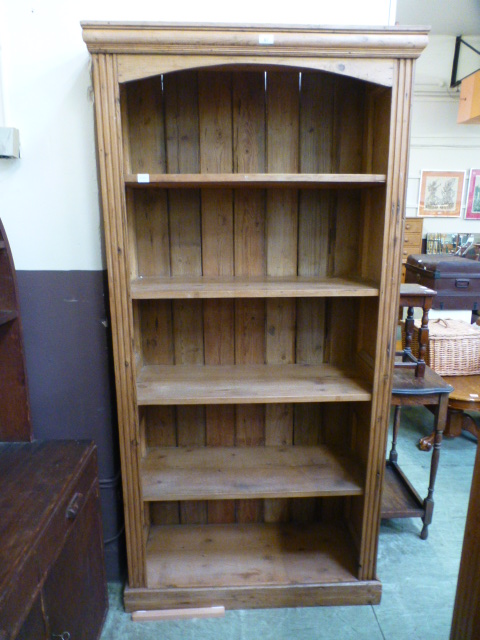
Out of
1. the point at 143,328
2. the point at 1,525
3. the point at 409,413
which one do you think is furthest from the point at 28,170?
the point at 409,413

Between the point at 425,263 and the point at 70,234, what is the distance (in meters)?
3.41

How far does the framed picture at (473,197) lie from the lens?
693 centimetres

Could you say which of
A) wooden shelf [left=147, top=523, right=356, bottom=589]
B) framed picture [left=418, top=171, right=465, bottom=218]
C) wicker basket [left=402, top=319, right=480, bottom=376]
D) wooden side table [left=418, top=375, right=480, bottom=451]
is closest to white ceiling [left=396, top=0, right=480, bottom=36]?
framed picture [left=418, top=171, right=465, bottom=218]

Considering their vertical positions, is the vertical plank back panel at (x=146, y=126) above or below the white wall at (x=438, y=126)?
below

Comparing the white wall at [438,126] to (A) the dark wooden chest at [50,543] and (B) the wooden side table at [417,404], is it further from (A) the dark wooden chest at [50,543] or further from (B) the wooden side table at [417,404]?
(A) the dark wooden chest at [50,543]

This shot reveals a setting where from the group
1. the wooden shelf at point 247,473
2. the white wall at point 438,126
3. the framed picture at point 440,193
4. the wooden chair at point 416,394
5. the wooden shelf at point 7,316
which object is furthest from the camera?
the framed picture at point 440,193

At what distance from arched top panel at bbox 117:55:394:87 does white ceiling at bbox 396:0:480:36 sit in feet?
15.9

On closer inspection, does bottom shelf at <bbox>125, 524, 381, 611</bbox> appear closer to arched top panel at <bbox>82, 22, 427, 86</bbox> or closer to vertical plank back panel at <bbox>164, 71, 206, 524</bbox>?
vertical plank back panel at <bbox>164, 71, 206, 524</bbox>

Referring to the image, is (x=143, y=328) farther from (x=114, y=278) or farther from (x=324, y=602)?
(x=324, y=602)

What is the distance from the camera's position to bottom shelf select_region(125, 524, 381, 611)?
69.7 inches

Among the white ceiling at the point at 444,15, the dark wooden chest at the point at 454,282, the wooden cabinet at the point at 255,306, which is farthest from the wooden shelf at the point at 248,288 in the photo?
the white ceiling at the point at 444,15

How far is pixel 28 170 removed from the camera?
158 cm

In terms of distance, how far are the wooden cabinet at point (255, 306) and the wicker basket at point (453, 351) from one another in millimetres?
1339

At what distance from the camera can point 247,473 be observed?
1.82 m
